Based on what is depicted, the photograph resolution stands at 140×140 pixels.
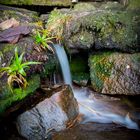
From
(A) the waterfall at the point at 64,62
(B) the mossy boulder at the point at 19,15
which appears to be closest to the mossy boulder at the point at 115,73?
(A) the waterfall at the point at 64,62

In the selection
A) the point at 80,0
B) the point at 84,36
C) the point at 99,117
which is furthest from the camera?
the point at 80,0

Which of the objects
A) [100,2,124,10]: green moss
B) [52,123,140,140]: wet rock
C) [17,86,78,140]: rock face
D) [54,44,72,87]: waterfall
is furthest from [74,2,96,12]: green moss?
[52,123,140,140]: wet rock

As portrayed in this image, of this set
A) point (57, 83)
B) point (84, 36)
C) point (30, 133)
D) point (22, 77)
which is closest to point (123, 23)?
point (84, 36)

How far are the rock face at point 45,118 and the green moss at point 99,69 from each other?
0.81 meters

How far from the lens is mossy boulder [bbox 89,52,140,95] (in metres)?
5.29

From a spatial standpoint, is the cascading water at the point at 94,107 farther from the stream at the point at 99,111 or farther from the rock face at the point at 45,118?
the rock face at the point at 45,118

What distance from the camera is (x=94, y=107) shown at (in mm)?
5477

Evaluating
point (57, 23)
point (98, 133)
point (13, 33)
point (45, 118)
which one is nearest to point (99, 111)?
point (98, 133)

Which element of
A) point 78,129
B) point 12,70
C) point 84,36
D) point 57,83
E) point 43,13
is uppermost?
point 43,13

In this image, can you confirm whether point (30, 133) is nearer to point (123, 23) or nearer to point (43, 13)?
point (123, 23)

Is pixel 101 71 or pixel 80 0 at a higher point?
pixel 80 0

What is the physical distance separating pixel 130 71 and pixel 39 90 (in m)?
1.65

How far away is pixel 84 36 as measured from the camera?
561cm

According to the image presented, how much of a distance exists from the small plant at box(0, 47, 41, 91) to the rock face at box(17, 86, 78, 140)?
0.52 m
